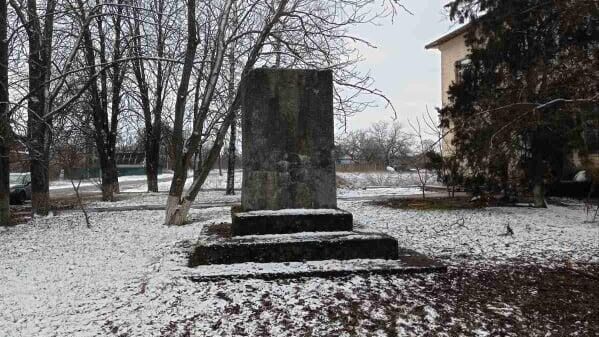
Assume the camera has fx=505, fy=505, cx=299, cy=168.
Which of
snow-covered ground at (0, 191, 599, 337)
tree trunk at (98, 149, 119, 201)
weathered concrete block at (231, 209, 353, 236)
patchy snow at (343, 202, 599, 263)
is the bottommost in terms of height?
snow-covered ground at (0, 191, 599, 337)

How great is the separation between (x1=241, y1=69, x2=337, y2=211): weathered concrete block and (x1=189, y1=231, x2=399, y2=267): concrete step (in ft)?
3.00

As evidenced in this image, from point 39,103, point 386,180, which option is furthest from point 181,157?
point 386,180

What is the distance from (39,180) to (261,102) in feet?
30.3

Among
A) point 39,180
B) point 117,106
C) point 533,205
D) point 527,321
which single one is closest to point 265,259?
point 527,321

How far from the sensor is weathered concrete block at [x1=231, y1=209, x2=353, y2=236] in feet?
22.1

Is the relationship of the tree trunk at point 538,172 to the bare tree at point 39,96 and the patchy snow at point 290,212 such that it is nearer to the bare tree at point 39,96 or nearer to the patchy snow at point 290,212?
the patchy snow at point 290,212

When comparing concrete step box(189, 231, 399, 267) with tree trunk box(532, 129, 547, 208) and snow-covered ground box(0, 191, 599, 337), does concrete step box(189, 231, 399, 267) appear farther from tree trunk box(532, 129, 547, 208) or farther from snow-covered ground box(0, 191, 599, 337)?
tree trunk box(532, 129, 547, 208)

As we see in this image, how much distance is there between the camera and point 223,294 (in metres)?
5.20

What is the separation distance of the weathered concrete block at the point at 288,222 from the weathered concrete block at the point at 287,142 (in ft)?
1.02

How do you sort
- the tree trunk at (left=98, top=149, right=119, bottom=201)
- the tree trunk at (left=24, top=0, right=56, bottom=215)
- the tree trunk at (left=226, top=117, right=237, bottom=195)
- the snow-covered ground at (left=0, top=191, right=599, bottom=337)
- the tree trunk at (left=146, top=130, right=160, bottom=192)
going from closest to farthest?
the snow-covered ground at (left=0, top=191, right=599, bottom=337) < the tree trunk at (left=24, top=0, right=56, bottom=215) < the tree trunk at (left=98, top=149, right=119, bottom=201) < the tree trunk at (left=226, top=117, right=237, bottom=195) < the tree trunk at (left=146, top=130, right=160, bottom=192)

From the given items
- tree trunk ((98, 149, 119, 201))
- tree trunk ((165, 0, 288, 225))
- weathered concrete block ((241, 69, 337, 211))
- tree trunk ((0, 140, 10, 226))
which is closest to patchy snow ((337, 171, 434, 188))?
tree trunk ((98, 149, 119, 201))

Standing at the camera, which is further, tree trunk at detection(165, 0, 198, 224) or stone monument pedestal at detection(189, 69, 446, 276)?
tree trunk at detection(165, 0, 198, 224)

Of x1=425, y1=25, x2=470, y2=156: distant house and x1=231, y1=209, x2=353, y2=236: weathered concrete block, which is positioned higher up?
x1=425, y1=25, x2=470, y2=156: distant house

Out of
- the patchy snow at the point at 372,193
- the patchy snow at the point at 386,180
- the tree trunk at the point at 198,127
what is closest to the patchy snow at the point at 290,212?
the tree trunk at the point at 198,127
